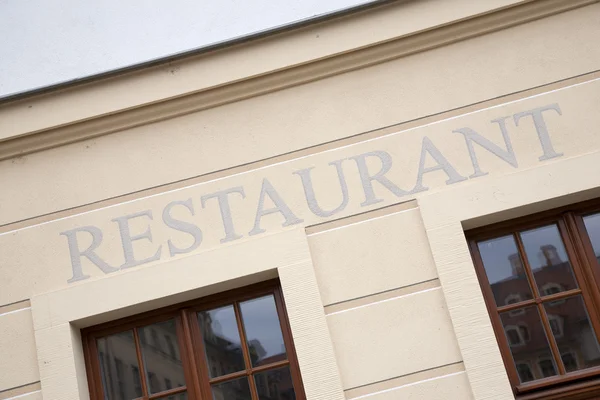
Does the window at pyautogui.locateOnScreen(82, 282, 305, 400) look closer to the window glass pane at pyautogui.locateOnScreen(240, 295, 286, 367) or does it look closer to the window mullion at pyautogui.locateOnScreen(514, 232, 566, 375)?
the window glass pane at pyautogui.locateOnScreen(240, 295, 286, 367)

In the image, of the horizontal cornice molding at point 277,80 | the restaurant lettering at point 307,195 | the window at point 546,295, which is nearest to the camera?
the window at point 546,295

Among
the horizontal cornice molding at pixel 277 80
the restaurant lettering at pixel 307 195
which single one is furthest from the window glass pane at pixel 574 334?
the horizontal cornice molding at pixel 277 80

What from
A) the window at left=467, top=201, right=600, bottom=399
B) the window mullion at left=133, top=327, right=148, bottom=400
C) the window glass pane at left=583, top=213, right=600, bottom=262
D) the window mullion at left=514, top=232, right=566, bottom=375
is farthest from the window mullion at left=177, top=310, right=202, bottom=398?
the window glass pane at left=583, top=213, right=600, bottom=262

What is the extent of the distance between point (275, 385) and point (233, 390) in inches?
11.7

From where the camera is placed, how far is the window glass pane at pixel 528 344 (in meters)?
5.41

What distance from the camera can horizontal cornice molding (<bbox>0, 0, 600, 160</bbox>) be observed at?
5898mm

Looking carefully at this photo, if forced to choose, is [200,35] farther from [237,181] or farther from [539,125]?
[539,125]

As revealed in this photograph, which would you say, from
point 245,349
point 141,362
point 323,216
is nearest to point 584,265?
point 323,216

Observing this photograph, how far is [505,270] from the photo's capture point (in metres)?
5.66

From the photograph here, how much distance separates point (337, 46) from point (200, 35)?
106 cm

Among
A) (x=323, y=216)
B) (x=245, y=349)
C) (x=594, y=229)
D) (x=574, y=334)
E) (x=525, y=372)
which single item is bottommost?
(x=525, y=372)

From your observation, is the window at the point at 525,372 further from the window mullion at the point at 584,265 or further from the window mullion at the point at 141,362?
the window mullion at the point at 141,362

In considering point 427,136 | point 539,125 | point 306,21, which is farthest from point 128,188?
point 539,125

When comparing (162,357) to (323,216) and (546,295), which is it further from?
(546,295)
